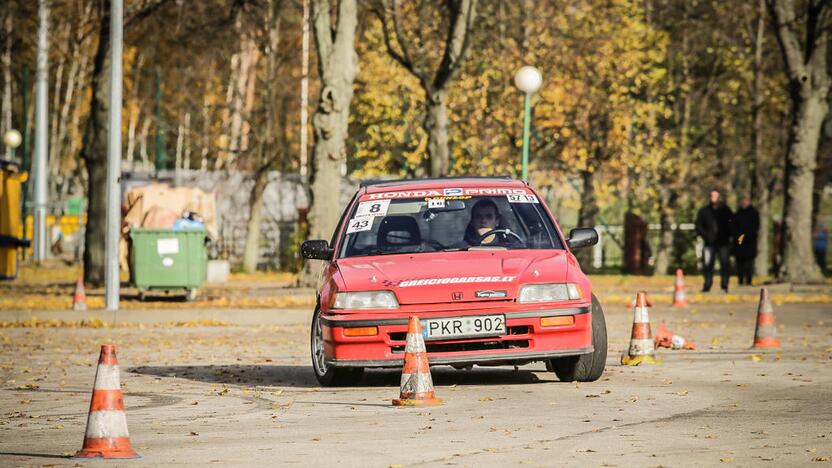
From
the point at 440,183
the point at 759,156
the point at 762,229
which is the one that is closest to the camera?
the point at 440,183

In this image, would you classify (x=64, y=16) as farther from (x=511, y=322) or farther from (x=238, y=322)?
(x=511, y=322)

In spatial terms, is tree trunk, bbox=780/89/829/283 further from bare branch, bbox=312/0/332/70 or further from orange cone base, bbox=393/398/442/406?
orange cone base, bbox=393/398/442/406

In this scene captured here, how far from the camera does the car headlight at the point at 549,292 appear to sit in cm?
1230

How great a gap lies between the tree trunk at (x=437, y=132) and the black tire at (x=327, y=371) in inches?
794

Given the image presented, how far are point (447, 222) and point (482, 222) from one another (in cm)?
30

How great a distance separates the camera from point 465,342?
12.3 meters

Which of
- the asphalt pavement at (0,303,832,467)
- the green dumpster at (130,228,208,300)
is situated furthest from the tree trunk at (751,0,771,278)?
the asphalt pavement at (0,303,832,467)

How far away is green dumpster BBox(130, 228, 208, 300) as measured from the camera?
90.3 ft

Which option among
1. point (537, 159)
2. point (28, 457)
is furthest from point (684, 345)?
point (537, 159)

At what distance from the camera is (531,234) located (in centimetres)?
1361

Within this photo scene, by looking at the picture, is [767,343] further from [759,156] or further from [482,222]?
[759,156]

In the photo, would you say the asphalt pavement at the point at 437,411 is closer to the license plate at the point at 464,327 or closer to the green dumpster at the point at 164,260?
the license plate at the point at 464,327

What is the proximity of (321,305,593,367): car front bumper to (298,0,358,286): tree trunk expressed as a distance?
52.5ft

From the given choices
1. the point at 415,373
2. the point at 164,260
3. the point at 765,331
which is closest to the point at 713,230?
the point at 164,260
